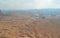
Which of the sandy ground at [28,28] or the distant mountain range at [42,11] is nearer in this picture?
the sandy ground at [28,28]

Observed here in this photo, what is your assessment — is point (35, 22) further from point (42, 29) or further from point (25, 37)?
point (25, 37)

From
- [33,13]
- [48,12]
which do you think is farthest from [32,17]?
[48,12]

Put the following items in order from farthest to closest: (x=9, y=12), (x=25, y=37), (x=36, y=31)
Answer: (x=9, y=12) < (x=36, y=31) < (x=25, y=37)

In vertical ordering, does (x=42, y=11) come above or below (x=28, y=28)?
above

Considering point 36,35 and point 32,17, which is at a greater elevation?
point 32,17

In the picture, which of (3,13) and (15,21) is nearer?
(15,21)

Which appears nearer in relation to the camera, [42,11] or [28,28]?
[28,28]

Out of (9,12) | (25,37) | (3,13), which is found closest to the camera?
(25,37)

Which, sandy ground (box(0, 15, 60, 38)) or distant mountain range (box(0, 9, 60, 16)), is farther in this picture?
distant mountain range (box(0, 9, 60, 16))

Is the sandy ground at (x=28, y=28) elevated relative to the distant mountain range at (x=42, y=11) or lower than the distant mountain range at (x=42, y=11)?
lower

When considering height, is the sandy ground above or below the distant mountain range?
below

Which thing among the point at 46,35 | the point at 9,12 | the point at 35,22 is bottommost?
the point at 46,35
